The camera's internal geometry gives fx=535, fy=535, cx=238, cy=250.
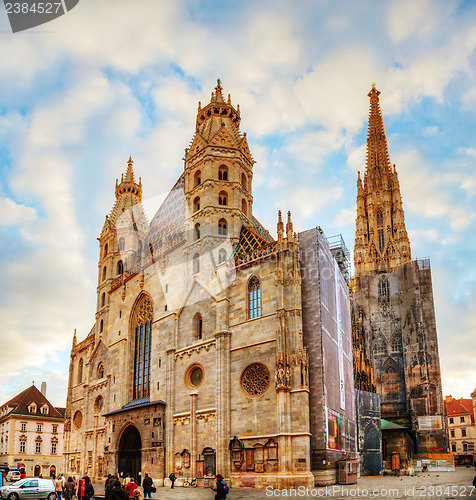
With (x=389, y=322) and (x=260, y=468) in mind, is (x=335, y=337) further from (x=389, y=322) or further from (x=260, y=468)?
(x=389, y=322)

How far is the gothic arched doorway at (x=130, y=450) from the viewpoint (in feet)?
128

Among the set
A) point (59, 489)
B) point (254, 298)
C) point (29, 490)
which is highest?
point (254, 298)

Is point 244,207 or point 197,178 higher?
point 197,178

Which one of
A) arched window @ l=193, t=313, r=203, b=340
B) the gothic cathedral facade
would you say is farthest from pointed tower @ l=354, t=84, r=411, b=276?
arched window @ l=193, t=313, r=203, b=340

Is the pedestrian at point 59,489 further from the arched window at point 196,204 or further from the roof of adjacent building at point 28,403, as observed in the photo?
the roof of adjacent building at point 28,403

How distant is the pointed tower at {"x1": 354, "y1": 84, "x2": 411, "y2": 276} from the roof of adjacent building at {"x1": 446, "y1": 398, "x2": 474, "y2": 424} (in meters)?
31.5

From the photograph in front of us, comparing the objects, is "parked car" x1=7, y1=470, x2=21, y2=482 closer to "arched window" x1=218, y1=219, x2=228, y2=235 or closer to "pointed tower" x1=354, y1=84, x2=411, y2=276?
"arched window" x1=218, y1=219, x2=228, y2=235

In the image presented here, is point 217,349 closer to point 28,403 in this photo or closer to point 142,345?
point 142,345

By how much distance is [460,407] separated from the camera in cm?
9031

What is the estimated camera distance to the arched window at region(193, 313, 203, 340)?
3697 cm

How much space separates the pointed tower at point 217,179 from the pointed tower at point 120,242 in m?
9.95

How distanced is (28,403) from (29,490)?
44230 millimetres

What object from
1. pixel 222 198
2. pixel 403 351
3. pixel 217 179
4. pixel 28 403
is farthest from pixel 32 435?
pixel 403 351

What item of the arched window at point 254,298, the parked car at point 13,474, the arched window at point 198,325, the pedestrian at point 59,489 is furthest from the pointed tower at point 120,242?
the pedestrian at point 59,489
